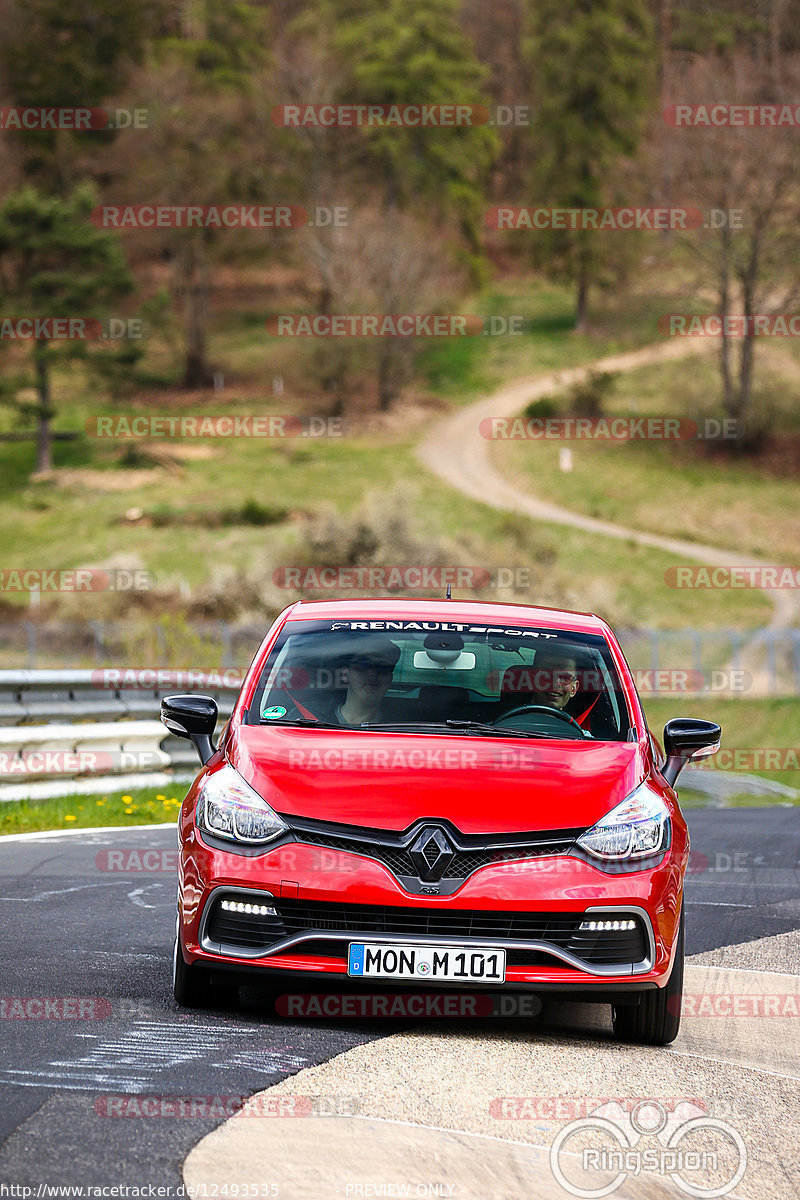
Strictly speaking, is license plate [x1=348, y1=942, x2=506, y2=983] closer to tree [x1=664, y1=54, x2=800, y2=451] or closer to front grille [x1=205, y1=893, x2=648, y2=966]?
front grille [x1=205, y1=893, x2=648, y2=966]

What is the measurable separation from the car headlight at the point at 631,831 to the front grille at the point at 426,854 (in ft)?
0.69

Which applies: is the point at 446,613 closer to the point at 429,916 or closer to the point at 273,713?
the point at 273,713

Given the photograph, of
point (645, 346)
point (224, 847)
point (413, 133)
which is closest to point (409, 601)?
point (224, 847)

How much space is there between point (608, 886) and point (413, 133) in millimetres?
91725

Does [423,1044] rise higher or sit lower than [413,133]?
lower

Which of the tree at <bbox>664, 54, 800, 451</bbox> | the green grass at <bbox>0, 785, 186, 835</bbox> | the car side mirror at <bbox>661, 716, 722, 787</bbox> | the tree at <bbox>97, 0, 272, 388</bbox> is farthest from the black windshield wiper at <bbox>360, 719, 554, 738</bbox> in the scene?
the tree at <bbox>97, 0, 272, 388</bbox>

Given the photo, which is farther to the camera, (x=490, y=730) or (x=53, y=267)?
(x=53, y=267)

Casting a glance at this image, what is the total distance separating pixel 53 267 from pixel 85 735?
58630mm

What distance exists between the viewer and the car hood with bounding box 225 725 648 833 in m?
5.65

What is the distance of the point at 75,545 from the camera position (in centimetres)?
6175

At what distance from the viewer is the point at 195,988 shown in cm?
594

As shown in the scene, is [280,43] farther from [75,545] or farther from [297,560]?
[297,560]

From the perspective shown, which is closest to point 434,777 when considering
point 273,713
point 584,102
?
point 273,713

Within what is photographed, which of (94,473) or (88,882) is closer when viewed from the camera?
(88,882)
